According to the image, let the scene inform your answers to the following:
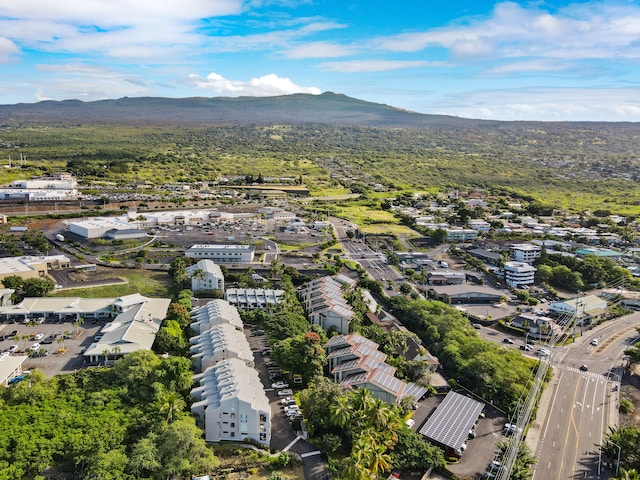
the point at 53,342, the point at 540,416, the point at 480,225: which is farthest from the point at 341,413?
the point at 480,225

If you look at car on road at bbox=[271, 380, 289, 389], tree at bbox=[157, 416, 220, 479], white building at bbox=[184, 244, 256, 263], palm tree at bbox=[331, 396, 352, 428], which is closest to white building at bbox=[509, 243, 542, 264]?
white building at bbox=[184, 244, 256, 263]

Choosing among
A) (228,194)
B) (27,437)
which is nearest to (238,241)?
(228,194)

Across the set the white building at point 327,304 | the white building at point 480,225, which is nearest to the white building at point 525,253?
the white building at point 480,225

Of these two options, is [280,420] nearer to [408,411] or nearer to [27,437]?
[408,411]

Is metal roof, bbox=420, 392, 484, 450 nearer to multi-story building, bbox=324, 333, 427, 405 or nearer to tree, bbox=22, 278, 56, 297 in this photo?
multi-story building, bbox=324, 333, 427, 405

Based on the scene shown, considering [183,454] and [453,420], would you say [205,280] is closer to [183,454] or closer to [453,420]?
[183,454]
